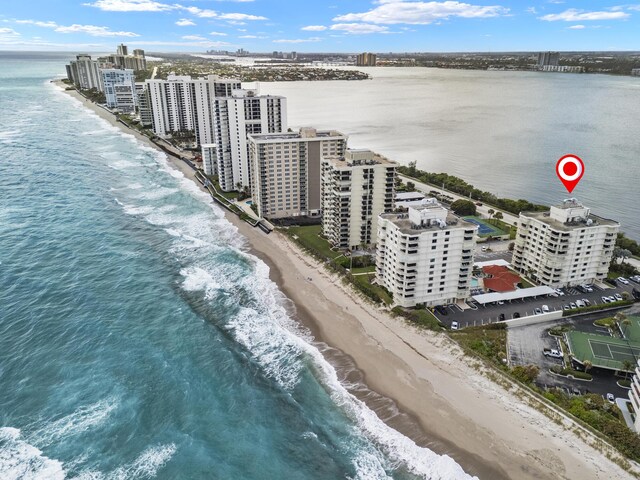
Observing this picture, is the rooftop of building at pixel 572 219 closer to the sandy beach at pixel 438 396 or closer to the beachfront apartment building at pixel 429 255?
the beachfront apartment building at pixel 429 255

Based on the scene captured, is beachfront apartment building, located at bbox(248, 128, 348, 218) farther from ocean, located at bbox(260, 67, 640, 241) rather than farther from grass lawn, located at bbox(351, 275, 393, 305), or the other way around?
ocean, located at bbox(260, 67, 640, 241)

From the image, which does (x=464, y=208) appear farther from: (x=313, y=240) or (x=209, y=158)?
(x=209, y=158)

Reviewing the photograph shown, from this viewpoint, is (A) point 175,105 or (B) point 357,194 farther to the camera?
(A) point 175,105

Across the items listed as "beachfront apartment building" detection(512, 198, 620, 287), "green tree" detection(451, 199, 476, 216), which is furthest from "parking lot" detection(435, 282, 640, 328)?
"green tree" detection(451, 199, 476, 216)

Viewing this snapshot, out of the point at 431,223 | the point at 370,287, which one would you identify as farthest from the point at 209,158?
the point at 431,223

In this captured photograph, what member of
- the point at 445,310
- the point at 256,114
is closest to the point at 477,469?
the point at 445,310

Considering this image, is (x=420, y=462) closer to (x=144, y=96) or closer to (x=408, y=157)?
(x=408, y=157)

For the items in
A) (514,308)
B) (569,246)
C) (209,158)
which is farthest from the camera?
(209,158)
